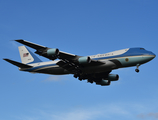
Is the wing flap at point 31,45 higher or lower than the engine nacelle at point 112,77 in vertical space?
lower

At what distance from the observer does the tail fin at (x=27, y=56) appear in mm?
52300

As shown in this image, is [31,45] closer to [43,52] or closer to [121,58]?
[43,52]

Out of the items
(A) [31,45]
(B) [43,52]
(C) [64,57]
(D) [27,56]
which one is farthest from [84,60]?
(D) [27,56]

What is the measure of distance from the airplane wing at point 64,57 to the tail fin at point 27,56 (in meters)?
10.3

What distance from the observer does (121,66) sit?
42000mm

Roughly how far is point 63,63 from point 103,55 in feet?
24.3

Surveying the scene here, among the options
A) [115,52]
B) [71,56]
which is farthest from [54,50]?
[115,52]

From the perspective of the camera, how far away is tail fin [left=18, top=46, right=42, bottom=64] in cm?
5230

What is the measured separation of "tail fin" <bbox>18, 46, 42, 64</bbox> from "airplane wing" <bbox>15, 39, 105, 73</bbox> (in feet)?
33.7

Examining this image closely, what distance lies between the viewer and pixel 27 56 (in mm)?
53594

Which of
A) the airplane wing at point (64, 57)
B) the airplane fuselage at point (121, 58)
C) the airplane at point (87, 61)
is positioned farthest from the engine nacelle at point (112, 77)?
the airplane wing at point (64, 57)

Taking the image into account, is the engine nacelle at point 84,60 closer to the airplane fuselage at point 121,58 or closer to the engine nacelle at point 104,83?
the airplane fuselage at point 121,58

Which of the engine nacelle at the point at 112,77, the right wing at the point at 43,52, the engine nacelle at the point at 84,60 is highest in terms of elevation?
the engine nacelle at the point at 112,77

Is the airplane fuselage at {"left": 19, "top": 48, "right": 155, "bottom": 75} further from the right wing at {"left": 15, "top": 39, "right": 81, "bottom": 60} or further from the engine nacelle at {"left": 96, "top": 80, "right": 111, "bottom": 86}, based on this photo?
the engine nacelle at {"left": 96, "top": 80, "right": 111, "bottom": 86}
